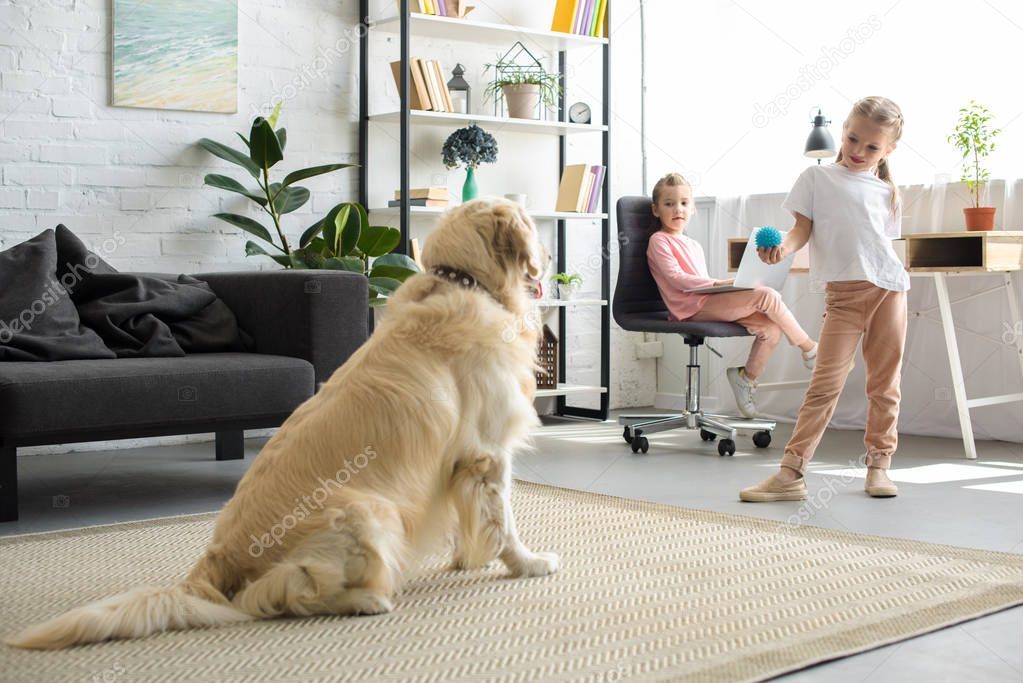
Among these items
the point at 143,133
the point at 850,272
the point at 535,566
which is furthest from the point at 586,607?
the point at 143,133

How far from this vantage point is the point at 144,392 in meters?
3.19

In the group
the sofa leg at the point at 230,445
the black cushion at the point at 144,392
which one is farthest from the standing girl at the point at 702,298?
the sofa leg at the point at 230,445

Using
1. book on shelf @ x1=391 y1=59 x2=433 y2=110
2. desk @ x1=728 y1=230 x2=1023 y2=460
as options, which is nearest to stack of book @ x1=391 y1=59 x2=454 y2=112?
book on shelf @ x1=391 y1=59 x2=433 y2=110

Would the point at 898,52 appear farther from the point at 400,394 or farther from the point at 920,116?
the point at 400,394

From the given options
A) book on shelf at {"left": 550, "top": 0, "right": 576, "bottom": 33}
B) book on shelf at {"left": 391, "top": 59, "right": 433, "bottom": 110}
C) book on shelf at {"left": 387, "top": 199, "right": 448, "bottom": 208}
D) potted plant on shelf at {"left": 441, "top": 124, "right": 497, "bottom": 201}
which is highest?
book on shelf at {"left": 550, "top": 0, "right": 576, "bottom": 33}

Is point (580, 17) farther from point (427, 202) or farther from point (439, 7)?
point (427, 202)

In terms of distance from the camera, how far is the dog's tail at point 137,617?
6.47 feet

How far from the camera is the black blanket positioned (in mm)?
3629

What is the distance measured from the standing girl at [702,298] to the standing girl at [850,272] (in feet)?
3.26

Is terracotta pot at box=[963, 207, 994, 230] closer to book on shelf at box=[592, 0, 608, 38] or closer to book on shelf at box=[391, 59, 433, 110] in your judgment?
book on shelf at box=[592, 0, 608, 38]

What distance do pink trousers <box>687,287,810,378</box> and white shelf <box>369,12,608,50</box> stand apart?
163 cm

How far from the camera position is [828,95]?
5.53 m

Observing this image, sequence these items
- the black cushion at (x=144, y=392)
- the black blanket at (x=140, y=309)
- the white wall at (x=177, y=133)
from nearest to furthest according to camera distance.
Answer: the black cushion at (x=144, y=392) < the black blanket at (x=140, y=309) < the white wall at (x=177, y=133)

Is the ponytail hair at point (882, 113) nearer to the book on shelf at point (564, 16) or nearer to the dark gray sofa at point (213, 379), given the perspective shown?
the dark gray sofa at point (213, 379)
